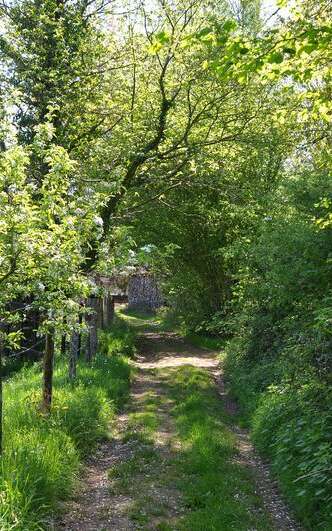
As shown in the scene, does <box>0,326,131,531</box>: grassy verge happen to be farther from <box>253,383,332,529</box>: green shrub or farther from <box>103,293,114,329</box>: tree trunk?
<box>103,293,114,329</box>: tree trunk

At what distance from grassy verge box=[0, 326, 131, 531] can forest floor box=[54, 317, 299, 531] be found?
0.35 meters

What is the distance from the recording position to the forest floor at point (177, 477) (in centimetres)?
704

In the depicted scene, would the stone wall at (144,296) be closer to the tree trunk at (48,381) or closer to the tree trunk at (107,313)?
the tree trunk at (107,313)

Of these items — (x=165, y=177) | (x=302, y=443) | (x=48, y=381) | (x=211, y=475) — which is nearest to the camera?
(x=302, y=443)

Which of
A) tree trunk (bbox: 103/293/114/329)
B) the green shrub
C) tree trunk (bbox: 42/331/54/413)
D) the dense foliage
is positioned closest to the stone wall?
tree trunk (bbox: 103/293/114/329)

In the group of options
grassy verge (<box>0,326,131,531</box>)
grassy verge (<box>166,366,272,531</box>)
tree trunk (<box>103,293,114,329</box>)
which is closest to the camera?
grassy verge (<box>0,326,131,531</box>)

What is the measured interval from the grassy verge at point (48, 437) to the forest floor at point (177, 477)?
13.7 inches

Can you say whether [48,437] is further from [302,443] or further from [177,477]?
[302,443]

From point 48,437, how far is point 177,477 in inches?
87.3

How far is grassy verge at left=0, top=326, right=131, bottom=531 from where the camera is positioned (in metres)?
6.25

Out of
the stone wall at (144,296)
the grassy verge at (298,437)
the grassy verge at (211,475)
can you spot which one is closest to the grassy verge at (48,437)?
the grassy verge at (211,475)

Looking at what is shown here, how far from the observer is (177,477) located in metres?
8.53

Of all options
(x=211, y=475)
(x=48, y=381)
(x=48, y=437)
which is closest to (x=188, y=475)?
(x=211, y=475)

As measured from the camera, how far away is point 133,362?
20578 millimetres
